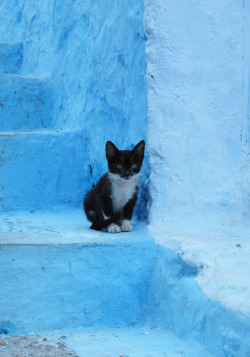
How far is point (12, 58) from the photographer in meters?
6.00

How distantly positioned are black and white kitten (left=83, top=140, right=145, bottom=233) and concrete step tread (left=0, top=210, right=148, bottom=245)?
0.31 ft

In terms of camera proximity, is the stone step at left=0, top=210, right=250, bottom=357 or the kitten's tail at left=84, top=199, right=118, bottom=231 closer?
the stone step at left=0, top=210, right=250, bottom=357

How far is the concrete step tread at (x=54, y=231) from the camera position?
2.91 metres

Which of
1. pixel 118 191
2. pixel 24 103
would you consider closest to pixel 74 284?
pixel 118 191

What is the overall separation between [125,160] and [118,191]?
0.22 meters

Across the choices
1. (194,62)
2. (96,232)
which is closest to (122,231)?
(96,232)

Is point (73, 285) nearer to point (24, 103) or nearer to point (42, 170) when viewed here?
point (42, 170)

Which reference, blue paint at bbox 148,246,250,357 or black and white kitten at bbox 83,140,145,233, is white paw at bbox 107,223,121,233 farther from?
blue paint at bbox 148,246,250,357

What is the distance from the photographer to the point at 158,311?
2.77 metres

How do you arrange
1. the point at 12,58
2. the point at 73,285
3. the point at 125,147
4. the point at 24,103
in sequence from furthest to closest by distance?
the point at 12,58 → the point at 24,103 → the point at 125,147 → the point at 73,285

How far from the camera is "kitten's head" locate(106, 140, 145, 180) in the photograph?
3.24 meters

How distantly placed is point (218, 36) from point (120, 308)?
211cm

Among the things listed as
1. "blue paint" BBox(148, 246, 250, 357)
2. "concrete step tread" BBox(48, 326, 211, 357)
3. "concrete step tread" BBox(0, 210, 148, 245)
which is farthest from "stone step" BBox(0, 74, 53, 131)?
"concrete step tread" BBox(48, 326, 211, 357)

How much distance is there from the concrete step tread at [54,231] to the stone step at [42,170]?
0.14m
